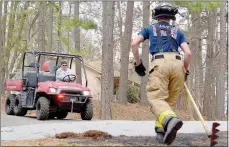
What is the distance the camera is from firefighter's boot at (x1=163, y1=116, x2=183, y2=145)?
16.7ft

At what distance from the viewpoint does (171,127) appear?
508cm

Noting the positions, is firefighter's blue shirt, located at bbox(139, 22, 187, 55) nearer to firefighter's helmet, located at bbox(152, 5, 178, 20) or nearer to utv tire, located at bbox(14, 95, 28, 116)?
firefighter's helmet, located at bbox(152, 5, 178, 20)

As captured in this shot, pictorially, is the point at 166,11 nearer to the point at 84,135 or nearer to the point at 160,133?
the point at 160,133

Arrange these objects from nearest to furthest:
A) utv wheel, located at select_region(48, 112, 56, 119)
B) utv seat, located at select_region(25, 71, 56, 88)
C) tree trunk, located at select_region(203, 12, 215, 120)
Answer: utv seat, located at select_region(25, 71, 56, 88), utv wheel, located at select_region(48, 112, 56, 119), tree trunk, located at select_region(203, 12, 215, 120)

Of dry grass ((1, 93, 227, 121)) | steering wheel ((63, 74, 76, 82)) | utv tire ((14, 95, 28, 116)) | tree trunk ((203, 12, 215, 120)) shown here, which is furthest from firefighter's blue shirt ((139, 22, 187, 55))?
tree trunk ((203, 12, 215, 120))

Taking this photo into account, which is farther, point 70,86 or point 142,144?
point 70,86

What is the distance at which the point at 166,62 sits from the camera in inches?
223

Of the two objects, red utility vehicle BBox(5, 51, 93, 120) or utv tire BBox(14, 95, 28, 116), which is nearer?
red utility vehicle BBox(5, 51, 93, 120)

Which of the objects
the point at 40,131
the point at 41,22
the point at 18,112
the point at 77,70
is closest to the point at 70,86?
the point at 18,112

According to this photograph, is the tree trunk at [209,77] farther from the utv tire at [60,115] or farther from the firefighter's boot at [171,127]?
the firefighter's boot at [171,127]

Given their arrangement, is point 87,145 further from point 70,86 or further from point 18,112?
point 18,112

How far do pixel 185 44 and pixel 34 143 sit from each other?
2164 mm

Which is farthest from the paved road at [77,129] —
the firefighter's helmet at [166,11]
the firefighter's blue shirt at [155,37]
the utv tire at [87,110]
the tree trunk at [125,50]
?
the tree trunk at [125,50]

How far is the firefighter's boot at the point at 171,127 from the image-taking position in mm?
5078
